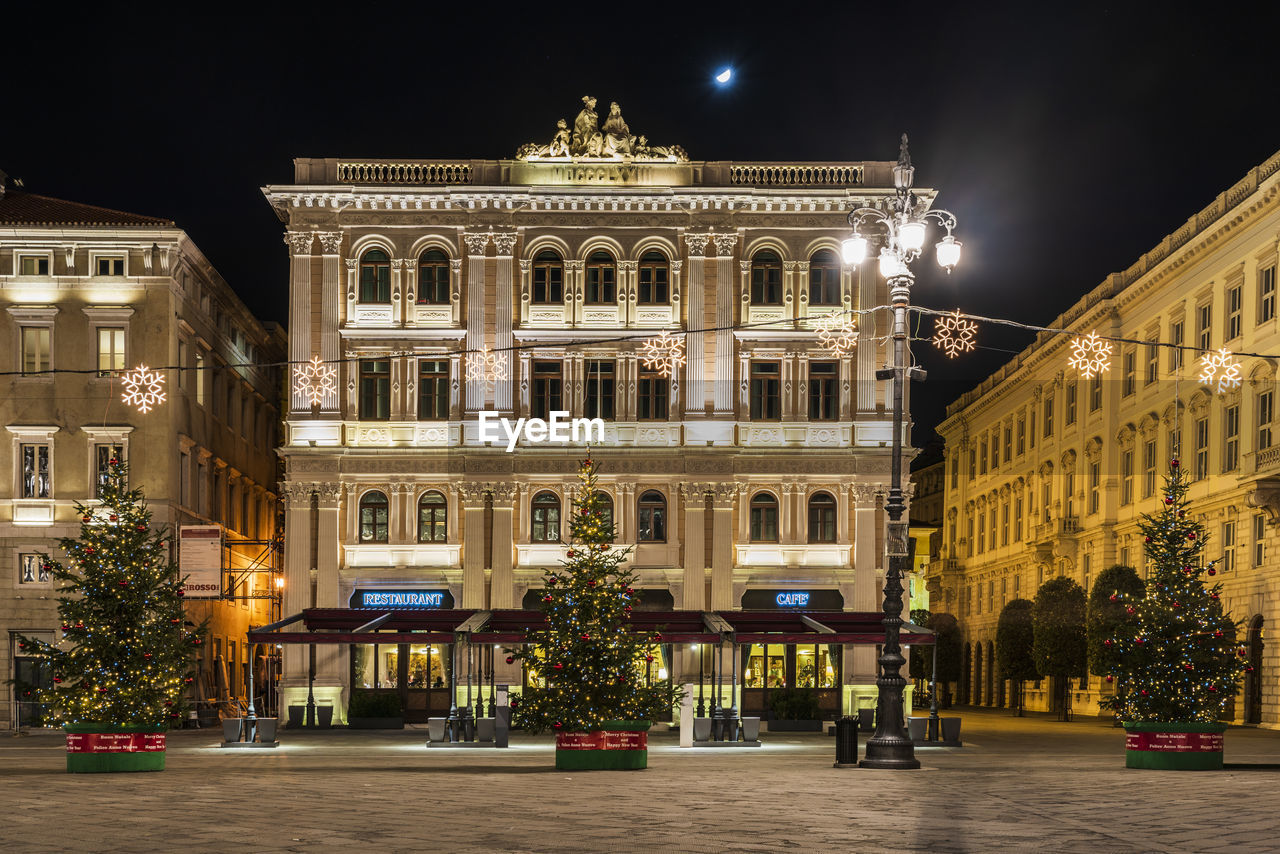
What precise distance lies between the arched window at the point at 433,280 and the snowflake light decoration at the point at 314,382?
4187mm

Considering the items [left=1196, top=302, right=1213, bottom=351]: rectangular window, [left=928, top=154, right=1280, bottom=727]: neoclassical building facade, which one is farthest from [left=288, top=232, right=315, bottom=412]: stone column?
[left=1196, top=302, right=1213, bottom=351]: rectangular window

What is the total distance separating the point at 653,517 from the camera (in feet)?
183

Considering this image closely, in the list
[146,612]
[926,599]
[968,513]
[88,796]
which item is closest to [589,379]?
[146,612]

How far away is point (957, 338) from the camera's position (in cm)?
3734

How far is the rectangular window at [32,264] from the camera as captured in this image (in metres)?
54.2

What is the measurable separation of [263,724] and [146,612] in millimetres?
11055

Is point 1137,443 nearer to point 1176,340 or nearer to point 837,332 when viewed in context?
point 1176,340

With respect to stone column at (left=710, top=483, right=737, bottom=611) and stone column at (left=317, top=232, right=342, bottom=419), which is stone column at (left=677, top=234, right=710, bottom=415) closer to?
stone column at (left=710, top=483, right=737, bottom=611)

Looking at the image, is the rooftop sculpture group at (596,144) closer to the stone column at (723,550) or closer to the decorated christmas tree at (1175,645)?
the stone column at (723,550)

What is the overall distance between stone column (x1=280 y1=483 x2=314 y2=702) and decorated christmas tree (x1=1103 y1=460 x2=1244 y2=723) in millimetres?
31196

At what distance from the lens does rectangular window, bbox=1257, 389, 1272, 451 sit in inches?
1993

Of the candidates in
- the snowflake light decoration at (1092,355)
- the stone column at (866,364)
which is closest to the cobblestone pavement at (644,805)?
the snowflake light decoration at (1092,355)

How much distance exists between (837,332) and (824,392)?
92.7 inches

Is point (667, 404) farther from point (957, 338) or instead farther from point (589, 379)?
point (957, 338)
